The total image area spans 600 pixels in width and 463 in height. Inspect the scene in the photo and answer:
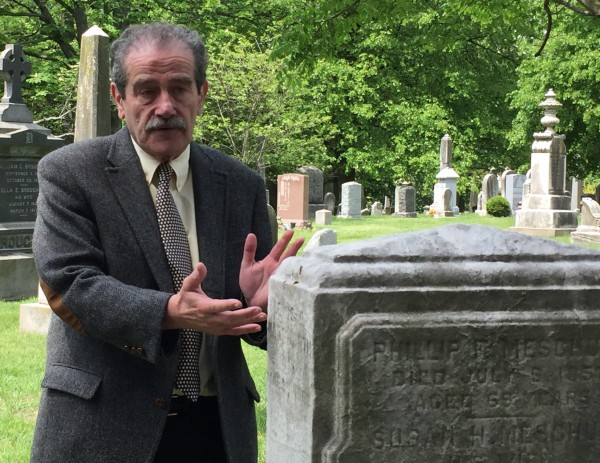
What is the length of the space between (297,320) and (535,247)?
61 centimetres

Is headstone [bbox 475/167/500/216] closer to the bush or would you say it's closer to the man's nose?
the bush

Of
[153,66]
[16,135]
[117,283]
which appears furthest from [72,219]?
[16,135]

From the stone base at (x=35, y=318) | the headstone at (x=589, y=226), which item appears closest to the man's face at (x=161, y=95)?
the stone base at (x=35, y=318)

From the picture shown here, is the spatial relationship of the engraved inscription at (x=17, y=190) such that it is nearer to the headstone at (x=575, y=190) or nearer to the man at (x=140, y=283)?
the man at (x=140, y=283)

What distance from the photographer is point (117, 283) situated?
2.39 metres

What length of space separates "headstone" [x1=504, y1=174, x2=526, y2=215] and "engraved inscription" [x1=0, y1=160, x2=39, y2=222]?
73.5 feet

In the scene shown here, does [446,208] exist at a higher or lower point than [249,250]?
lower

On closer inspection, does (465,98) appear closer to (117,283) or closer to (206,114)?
(206,114)

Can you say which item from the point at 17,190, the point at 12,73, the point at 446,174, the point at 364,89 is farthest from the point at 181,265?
the point at 364,89

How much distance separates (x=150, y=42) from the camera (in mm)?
2547

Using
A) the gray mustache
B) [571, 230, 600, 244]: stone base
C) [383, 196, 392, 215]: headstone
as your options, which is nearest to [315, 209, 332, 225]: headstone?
[571, 230, 600, 244]: stone base

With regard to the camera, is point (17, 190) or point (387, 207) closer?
point (17, 190)

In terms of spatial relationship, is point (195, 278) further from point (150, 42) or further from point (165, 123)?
point (150, 42)

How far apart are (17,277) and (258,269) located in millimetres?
9523
